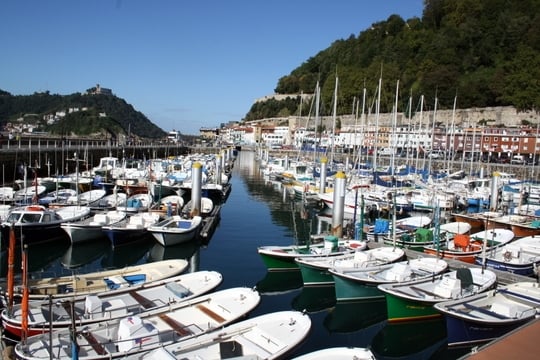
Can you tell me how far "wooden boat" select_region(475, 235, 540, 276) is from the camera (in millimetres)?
19469

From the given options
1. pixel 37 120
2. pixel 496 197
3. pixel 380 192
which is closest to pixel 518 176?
pixel 496 197

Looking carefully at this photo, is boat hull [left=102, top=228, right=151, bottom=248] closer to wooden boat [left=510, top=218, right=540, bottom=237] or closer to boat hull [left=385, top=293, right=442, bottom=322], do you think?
boat hull [left=385, top=293, right=442, bottom=322]

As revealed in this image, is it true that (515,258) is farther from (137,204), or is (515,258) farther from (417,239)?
(137,204)

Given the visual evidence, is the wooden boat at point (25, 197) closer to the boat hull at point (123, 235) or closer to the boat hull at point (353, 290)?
the boat hull at point (123, 235)

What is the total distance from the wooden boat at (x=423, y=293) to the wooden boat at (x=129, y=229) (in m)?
14.2

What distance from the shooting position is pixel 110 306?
1334 cm

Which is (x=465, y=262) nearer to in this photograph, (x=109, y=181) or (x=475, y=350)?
(x=475, y=350)

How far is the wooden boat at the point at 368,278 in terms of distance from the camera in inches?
648

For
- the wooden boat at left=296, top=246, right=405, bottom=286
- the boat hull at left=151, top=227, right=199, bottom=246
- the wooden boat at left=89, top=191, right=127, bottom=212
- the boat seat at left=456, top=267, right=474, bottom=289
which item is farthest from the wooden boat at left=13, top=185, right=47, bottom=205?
the boat seat at left=456, top=267, right=474, bottom=289

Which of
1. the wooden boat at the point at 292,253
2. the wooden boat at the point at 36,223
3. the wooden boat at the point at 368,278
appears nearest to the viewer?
the wooden boat at the point at 368,278

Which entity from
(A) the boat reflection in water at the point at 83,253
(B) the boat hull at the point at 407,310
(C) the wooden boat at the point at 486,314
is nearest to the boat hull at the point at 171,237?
(A) the boat reflection in water at the point at 83,253

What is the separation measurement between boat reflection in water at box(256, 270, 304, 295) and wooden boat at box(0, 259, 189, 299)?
3673mm

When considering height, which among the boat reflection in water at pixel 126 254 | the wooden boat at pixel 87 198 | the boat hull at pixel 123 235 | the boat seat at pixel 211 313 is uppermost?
the wooden boat at pixel 87 198

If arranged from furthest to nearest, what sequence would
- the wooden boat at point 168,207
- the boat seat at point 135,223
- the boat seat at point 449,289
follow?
the wooden boat at point 168,207, the boat seat at point 135,223, the boat seat at point 449,289
